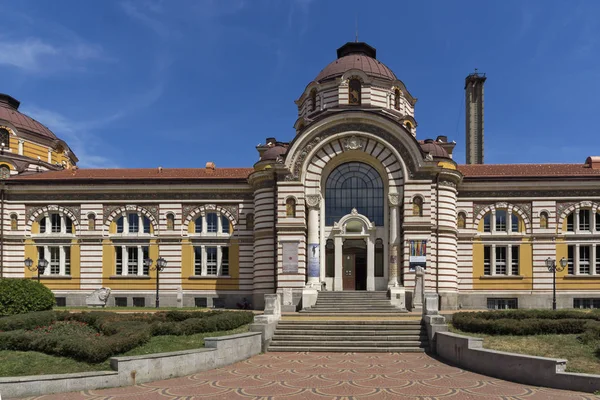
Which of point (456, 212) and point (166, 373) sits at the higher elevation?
point (456, 212)

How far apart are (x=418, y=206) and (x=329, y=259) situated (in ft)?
21.8

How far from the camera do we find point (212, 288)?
128 ft

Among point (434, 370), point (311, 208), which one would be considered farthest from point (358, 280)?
point (434, 370)

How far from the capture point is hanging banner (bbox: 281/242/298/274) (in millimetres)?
34781

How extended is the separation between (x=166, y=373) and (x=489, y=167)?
3209cm

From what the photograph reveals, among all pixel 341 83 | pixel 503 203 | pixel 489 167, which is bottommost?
pixel 503 203

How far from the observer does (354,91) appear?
1615 inches

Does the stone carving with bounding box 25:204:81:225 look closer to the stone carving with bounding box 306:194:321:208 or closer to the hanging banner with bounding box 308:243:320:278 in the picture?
the stone carving with bounding box 306:194:321:208

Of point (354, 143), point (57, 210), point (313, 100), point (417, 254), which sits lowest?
point (417, 254)

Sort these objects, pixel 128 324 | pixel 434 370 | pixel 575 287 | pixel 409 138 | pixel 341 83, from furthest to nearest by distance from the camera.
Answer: pixel 341 83 < pixel 575 287 < pixel 409 138 < pixel 128 324 < pixel 434 370

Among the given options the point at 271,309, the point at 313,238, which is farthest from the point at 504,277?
the point at 271,309

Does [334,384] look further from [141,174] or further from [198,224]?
[141,174]

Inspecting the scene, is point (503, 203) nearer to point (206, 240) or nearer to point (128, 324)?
point (206, 240)

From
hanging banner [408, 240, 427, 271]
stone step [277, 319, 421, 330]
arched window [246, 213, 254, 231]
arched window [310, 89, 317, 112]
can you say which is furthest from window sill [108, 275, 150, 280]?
stone step [277, 319, 421, 330]
